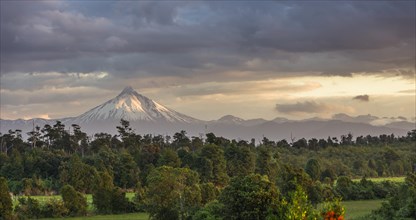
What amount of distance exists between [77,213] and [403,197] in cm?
3338

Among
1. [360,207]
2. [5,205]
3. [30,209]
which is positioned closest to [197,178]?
[30,209]

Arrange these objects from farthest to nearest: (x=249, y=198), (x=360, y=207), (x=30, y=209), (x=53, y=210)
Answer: (x=360, y=207) < (x=53, y=210) < (x=30, y=209) < (x=249, y=198)

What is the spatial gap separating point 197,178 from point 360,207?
19090mm

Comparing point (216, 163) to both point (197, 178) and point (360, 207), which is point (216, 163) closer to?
point (197, 178)

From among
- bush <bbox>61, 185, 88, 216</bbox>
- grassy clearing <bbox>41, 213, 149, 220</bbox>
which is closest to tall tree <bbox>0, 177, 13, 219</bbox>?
bush <bbox>61, 185, 88, 216</bbox>

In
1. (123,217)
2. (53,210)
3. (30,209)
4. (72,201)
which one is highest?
(72,201)

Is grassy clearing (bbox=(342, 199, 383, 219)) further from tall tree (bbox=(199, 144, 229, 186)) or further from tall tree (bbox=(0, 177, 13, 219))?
tall tree (bbox=(0, 177, 13, 219))

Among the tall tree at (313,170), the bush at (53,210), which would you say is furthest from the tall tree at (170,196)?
the tall tree at (313,170)

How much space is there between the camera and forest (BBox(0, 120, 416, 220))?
40.6 metres

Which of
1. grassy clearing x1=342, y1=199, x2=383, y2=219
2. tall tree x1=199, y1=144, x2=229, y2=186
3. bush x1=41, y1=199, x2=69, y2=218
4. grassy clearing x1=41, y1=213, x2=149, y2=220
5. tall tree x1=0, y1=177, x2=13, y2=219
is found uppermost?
tall tree x1=199, y1=144, x2=229, y2=186

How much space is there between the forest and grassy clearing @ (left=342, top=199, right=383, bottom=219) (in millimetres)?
2110

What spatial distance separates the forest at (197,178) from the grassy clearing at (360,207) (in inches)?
83.1

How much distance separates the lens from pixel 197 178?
61.7m

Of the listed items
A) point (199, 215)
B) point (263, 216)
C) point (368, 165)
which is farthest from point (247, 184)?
point (368, 165)
